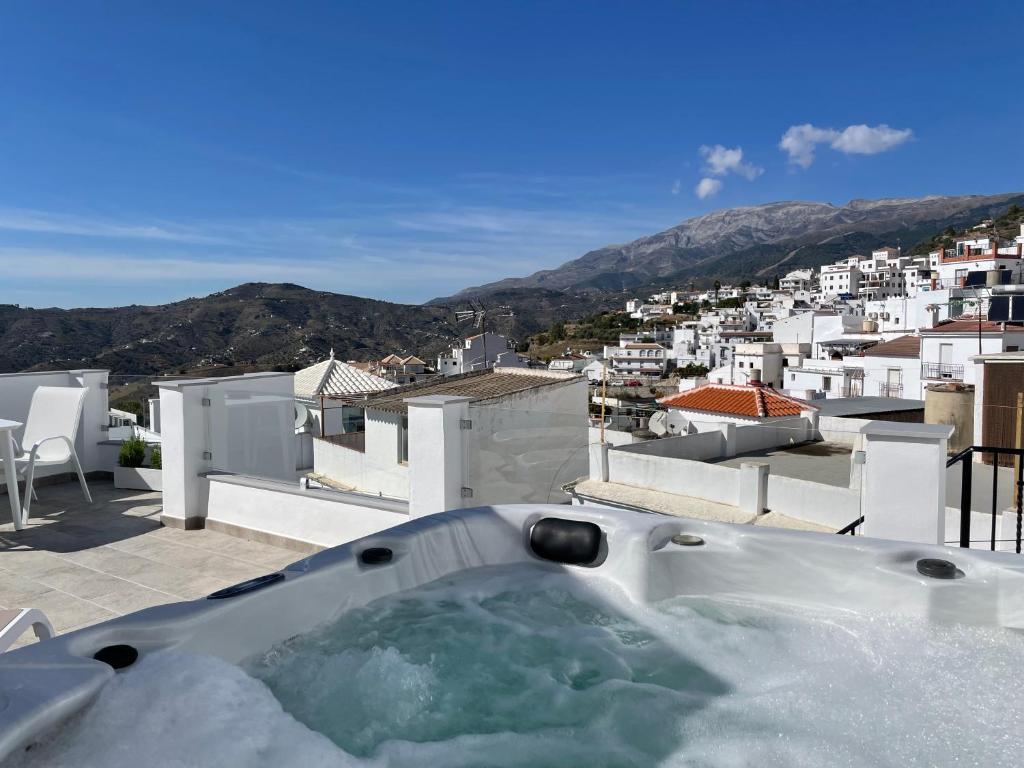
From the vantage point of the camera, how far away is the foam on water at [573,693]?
1640mm

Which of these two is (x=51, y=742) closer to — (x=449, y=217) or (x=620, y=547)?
(x=620, y=547)

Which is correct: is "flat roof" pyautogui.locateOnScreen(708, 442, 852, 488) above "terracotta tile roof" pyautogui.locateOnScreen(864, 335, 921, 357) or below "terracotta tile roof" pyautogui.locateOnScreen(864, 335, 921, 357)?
below

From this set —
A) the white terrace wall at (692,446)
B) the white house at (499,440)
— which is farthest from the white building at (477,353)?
the white terrace wall at (692,446)

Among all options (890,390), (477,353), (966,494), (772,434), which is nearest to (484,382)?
(966,494)

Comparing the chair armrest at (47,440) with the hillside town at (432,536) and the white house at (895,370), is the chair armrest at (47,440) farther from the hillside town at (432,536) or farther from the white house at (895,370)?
the white house at (895,370)

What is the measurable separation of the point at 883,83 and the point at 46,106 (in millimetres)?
78208

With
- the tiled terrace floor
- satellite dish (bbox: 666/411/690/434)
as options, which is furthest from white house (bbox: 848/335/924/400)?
the tiled terrace floor

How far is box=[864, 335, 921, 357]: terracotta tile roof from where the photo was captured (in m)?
26.0

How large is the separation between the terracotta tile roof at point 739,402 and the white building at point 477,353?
472 cm

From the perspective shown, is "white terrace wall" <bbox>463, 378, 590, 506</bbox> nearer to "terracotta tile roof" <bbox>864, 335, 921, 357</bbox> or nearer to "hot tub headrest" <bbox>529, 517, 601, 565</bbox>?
"hot tub headrest" <bbox>529, 517, 601, 565</bbox>

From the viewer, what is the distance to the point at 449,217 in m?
52.8

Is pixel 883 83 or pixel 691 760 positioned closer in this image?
pixel 691 760

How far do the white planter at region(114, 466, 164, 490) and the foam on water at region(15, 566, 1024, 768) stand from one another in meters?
3.34

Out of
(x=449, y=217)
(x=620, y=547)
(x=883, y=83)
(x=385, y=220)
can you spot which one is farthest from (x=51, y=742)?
(x=883, y=83)
